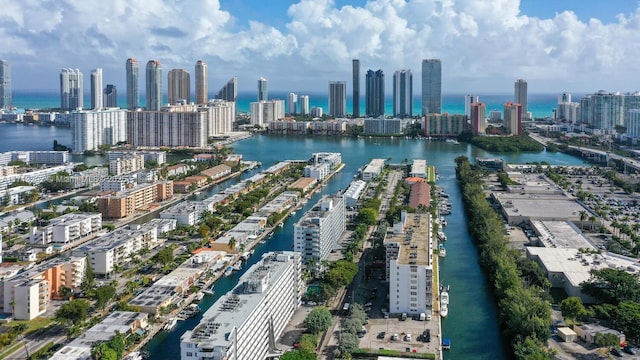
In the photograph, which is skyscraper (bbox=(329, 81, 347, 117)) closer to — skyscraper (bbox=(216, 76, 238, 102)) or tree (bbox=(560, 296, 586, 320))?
skyscraper (bbox=(216, 76, 238, 102))

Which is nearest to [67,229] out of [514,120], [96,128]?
[96,128]

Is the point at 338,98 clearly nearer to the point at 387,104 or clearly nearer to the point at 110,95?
the point at 110,95

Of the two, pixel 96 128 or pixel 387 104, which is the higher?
pixel 387 104

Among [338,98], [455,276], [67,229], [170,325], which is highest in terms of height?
[338,98]

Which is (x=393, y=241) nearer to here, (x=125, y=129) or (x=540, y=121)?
(x=125, y=129)

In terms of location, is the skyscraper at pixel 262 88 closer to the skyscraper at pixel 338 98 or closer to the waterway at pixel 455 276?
the skyscraper at pixel 338 98

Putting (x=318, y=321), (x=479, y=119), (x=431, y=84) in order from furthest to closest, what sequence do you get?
(x=431, y=84) → (x=479, y=119) → (x=318, y=321)
